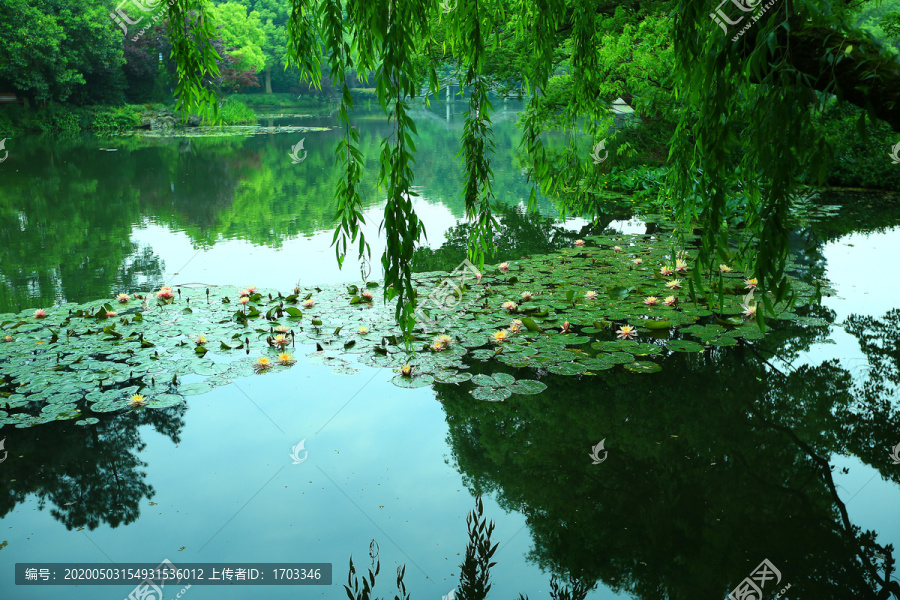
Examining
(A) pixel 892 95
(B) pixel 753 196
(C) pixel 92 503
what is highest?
(A) pixel 892 95

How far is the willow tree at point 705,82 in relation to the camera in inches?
71.6

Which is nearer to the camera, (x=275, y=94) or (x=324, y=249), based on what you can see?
(x=324, y=249)

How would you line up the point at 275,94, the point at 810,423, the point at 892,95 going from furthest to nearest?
the point at 275,94, the point at 810,423, the point at 892,95

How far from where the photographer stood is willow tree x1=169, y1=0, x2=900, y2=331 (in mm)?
1819

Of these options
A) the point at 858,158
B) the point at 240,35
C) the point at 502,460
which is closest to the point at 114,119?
the point at 240,35

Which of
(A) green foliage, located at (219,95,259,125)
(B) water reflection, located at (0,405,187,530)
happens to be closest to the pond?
(B) water reflection, located at (0,405,187,530)

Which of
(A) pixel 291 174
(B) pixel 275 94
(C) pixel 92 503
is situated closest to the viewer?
(C) pixel 92 503

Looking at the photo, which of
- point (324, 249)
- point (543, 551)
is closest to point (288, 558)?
point (543, 551)

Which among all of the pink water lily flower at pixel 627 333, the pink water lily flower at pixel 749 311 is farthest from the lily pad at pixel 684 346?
the pink water lily flower at pixel 749 311

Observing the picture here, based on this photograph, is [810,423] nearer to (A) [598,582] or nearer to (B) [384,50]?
(A) [598,582]

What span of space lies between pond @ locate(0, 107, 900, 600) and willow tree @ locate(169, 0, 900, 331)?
0.35 meters

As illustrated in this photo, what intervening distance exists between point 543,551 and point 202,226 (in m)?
7.49

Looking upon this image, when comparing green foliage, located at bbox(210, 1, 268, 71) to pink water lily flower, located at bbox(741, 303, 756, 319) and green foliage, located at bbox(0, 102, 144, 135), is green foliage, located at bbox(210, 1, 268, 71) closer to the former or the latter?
green foliage, located at bbox(0, 102, 144, 135)

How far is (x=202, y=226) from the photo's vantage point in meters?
8.73
